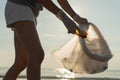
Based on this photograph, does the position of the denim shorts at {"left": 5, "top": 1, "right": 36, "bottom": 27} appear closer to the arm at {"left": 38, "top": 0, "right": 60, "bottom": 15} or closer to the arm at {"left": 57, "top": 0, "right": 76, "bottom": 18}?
the arm at {"left": 38, "top": 0, "right": 60, "bottom": 15}

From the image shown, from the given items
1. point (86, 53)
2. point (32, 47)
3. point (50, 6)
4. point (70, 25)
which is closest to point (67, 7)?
point (50, 6)

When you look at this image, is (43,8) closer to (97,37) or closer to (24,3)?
(24,3)

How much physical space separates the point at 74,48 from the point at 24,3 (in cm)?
68

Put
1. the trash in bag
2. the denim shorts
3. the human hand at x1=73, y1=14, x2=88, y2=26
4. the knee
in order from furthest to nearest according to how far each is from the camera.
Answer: the human hand at x1=73, y1=14, x2=88, y2=26
the trash in bag
the denim shorts
the knee

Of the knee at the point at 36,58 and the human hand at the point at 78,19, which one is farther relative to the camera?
the human hand at the point at 78,19

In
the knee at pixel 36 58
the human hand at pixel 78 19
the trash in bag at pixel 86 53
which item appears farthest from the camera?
the human hand at pixel 78 19

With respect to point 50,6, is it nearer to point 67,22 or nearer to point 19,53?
point 67,22

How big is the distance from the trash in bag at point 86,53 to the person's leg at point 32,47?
17.2 inches

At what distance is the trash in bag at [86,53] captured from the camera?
3.81 m

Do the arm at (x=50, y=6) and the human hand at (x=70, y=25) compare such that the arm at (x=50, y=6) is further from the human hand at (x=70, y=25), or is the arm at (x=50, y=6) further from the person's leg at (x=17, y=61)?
the person's leg at (x=17, y=61)

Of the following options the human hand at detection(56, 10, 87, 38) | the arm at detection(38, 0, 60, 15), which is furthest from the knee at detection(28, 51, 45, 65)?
the arm at detection(38, 0, 60, 15)

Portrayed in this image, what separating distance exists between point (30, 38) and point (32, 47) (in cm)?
9

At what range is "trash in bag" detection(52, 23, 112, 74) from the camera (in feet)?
12.5

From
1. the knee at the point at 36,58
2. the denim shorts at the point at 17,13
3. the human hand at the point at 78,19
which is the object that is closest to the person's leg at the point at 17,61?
the denim shorts at the point at 17,13
